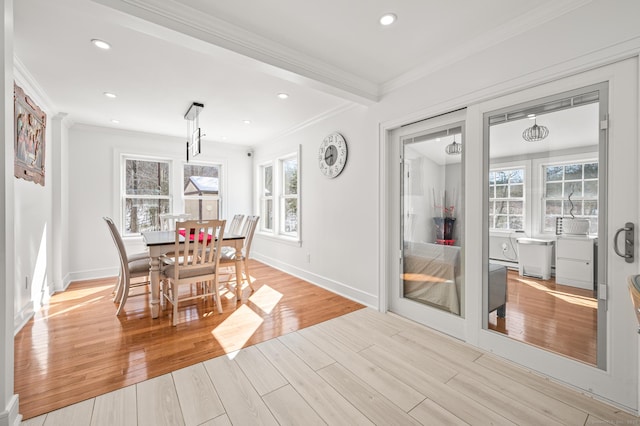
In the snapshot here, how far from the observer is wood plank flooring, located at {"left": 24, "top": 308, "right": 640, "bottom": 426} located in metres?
1.55

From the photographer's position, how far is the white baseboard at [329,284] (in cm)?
331

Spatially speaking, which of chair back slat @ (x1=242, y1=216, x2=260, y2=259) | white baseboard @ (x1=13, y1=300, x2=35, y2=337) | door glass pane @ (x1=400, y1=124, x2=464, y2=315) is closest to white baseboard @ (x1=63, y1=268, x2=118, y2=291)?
white baseboard @ (x1=13, y1=300, x2=35, y2=337)

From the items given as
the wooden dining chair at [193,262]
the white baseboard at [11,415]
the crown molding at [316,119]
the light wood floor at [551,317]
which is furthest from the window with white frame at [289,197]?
the white baseboard at [11,415]

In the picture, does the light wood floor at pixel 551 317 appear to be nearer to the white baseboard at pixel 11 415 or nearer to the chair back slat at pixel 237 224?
the white baseboard at pixel 11 415

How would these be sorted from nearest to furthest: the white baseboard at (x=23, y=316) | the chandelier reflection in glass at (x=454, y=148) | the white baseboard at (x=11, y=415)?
1. the white baseboard at (x=11, y=415)
2. the chandelier reflection in glass at (x=454, y=148)
3. the white baseboard at (x=23, y=316)

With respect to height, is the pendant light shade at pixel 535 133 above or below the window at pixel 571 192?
above

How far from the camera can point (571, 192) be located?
185 centimetres

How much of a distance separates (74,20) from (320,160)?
2.85 metres

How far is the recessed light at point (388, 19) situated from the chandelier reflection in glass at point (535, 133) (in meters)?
1.29

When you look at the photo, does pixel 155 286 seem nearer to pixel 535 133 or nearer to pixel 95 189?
pixel 95 189

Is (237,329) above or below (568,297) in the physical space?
below

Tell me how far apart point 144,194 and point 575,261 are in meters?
6.01

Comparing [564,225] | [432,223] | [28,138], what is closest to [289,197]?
[432,223]

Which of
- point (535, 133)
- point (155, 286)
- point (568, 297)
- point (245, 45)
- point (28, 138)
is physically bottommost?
point (155, 286)
